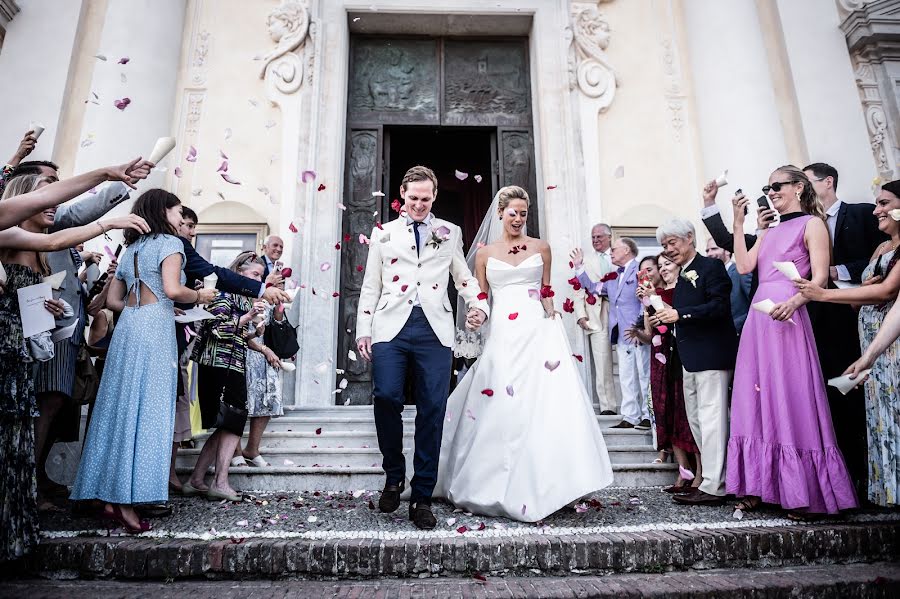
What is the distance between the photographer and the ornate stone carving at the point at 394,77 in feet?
27.6

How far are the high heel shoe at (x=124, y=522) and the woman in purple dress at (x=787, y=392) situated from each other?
332 centimetres

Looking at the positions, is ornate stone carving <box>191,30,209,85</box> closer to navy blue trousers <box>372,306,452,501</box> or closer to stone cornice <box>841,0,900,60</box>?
navy blue trousers <box>372,306,452,501</box>

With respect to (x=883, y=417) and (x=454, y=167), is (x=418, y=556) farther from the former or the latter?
(x=454, y=167)

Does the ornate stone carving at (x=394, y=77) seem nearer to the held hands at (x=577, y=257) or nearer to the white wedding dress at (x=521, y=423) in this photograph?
the held hands at (x=577, y=257)

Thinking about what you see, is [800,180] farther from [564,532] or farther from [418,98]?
[418,98]

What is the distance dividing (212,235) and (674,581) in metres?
6.53

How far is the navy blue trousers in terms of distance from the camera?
3367mm

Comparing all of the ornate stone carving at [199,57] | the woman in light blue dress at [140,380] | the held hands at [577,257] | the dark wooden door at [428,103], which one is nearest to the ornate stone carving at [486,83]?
the dark wooden door at [428,103]

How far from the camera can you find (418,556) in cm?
273

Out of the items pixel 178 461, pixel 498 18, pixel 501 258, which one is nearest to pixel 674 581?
pixel 501 258

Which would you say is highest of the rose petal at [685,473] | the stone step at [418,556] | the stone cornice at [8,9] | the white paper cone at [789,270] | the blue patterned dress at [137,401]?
the stone cornice at [8,9]

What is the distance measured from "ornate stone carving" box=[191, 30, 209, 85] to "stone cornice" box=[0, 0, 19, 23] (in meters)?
2.03

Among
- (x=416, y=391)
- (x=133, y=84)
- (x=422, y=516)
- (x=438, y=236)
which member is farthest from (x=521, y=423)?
(x=133, y=84)

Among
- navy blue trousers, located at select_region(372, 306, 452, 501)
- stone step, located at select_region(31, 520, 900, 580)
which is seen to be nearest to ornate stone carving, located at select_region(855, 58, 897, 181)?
stone step, located at select_region(31, 520, 900, 580)
